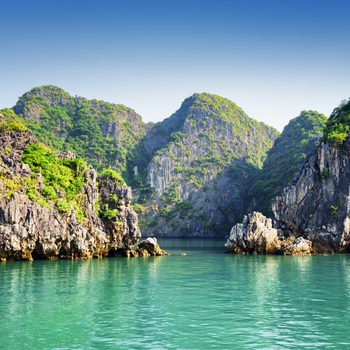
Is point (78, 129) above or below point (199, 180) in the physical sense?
above

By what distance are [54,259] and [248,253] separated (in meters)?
28.0

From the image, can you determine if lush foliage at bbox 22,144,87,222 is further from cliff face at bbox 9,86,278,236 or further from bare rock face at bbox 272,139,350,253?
cliff face at bbox 9,86,278,236

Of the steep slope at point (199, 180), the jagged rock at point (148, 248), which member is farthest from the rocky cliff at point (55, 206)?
the steep slope at point (199, 180)

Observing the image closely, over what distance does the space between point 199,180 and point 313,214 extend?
110584mm

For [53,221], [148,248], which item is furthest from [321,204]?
[53,221]

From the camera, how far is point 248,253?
186 feet

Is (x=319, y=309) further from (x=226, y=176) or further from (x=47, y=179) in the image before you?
(x=226, y=176)

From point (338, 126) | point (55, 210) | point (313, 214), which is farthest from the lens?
point (338, 126)

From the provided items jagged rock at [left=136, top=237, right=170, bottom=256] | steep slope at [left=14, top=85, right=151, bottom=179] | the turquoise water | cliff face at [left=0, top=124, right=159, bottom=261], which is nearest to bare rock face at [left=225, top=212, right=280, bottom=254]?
jagged rock at [left=136, top=237, right=170, bottom=256]

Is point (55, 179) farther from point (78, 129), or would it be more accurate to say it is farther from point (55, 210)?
point (78, 129)

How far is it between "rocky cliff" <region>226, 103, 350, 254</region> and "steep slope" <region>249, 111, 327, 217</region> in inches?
1175

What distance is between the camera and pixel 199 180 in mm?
171250

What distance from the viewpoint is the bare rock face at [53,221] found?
38.1 metres

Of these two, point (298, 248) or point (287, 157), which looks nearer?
point (298, 248)
